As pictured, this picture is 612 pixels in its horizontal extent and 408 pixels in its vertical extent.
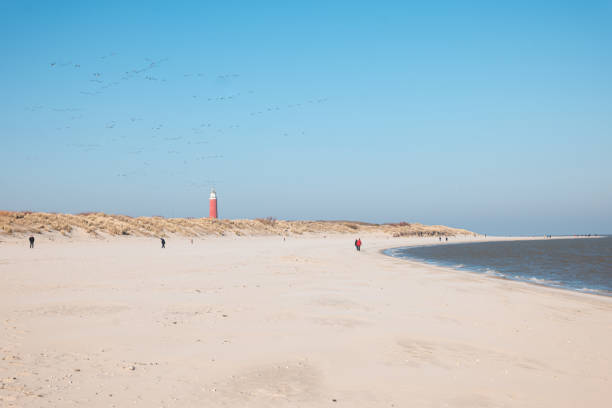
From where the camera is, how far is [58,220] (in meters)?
41.5

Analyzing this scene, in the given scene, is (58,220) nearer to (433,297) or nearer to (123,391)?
(433,297)

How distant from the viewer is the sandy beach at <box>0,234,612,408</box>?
5.26 metres

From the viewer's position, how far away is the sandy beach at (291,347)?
5262 millimetres

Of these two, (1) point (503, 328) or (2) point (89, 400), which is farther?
(1) point (503, 328)

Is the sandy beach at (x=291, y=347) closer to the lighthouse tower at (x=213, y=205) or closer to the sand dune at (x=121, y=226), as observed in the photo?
the sand dune at (x=121, y=226)

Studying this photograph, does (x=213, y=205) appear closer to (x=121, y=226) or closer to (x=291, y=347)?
(x=121, y=226)

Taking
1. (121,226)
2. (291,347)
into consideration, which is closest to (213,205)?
(121,226)

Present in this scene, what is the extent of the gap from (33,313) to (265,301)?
5.21 metres

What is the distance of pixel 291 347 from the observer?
7.25 metres

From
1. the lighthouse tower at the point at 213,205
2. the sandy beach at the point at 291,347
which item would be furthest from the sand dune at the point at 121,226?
the sandy beach at the point at 291,347

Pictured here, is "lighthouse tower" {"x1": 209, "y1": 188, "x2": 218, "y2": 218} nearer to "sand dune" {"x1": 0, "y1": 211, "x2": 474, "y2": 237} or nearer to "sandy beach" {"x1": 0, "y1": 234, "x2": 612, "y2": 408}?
"sand dune" {"x1": 0, "y1": 211, "x2": 474, "y2": 237}

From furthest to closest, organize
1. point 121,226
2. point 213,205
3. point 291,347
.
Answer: point 213,205 → point 121,226 → point 291,347

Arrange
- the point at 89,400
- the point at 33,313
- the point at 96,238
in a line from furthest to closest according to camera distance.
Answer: the point at 96,238
the point at 33,313
the point at 89,400

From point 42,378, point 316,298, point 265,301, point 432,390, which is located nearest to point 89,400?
point 42,378
